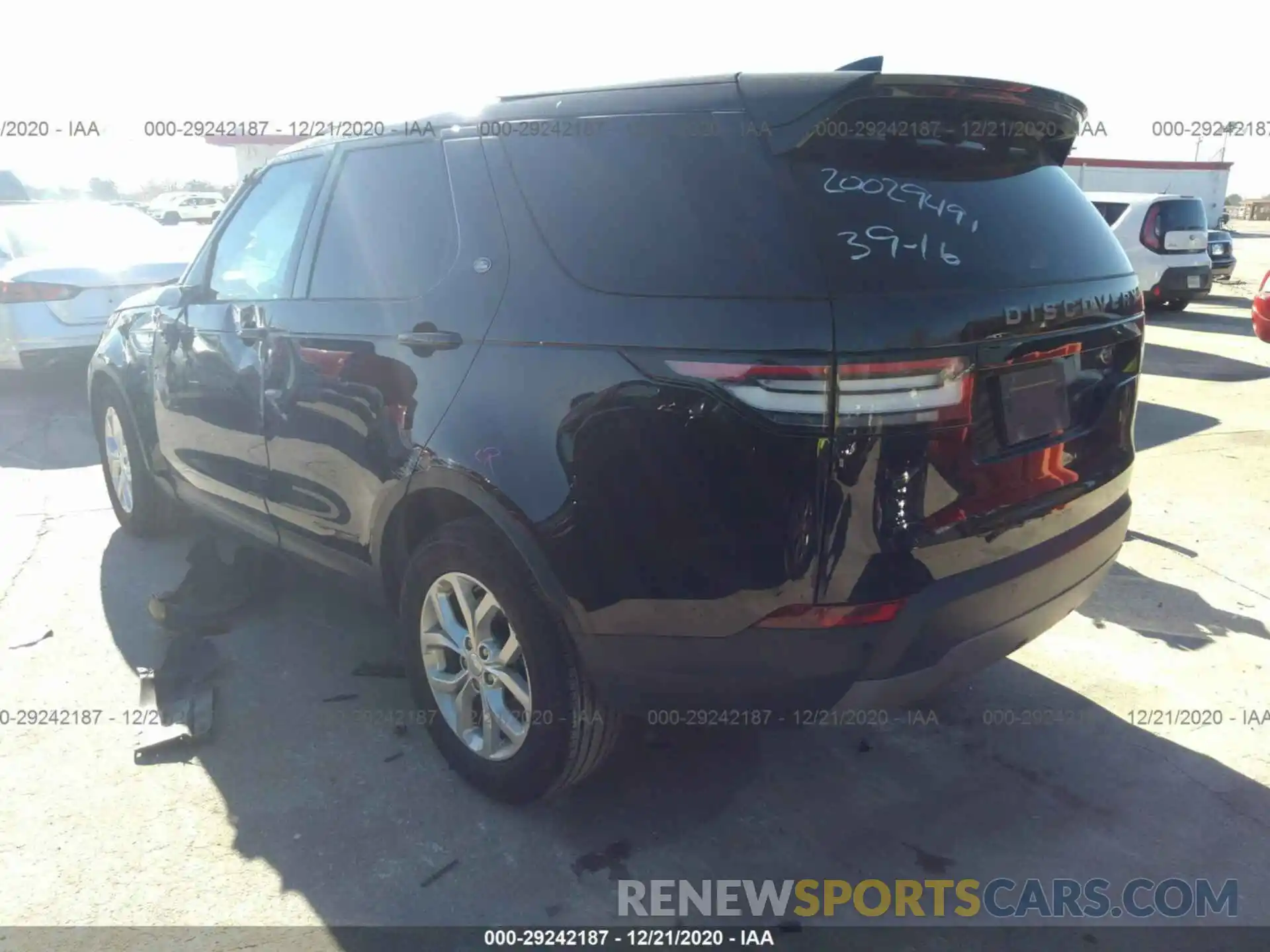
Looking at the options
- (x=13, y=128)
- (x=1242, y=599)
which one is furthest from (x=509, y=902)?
(x=13, y=128)

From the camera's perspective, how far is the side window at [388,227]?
112 inches

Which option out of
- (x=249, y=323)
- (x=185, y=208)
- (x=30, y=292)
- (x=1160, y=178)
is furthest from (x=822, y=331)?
(x=185, y=208)

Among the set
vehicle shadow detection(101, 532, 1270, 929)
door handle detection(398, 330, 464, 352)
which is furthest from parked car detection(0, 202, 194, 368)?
door handle detection(398, 330, 464, 352)

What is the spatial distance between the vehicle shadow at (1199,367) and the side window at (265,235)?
8231 mm

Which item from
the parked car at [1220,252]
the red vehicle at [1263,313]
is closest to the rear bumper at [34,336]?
the red vehicle at [1263,313]

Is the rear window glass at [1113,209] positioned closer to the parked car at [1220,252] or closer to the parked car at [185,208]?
the parked car at [1220,252]

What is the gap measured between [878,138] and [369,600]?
2214 mm

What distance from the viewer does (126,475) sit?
4992 mm

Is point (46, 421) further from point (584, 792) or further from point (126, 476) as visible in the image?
point (584, 792)

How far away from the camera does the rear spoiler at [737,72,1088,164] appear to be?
2.21 m

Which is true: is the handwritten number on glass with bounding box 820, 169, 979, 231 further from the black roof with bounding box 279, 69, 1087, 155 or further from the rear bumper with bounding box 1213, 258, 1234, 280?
the rear bumper with bounding box 1213, 258, 1234, 280

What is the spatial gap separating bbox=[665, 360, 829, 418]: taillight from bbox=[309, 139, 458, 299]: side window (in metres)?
1.05

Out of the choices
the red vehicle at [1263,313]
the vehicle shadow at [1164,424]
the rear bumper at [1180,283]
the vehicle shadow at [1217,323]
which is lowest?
the vehicle shadow at [1164,424]

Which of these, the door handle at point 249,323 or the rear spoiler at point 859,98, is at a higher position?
the rear spoiler at point 859,98
